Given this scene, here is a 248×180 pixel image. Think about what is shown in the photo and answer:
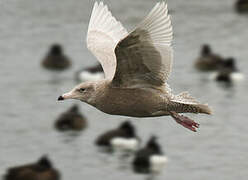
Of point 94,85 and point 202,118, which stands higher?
point 94,85

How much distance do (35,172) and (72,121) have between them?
18.4 ft

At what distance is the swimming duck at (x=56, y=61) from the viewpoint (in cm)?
4284

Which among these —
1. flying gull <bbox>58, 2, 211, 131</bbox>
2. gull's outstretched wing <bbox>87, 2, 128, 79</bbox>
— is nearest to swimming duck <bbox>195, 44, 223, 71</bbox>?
gull's outstretched wing <bbox>87, 2, 128, 79</bbox>

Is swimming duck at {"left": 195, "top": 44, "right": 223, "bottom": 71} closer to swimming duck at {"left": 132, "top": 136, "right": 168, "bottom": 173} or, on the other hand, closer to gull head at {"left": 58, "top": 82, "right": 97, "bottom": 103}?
swimming duck at {"left": 132, "top": 136, "right": 168, "bottom": 173}

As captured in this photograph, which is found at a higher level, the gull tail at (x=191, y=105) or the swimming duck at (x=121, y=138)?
the gull tail at (x=191, y=105)

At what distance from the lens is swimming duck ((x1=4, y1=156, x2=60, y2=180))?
28.8 metres

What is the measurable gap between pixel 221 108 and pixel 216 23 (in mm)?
10275

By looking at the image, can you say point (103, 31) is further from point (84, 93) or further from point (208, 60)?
point (208, 60)

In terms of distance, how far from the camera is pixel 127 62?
12031 millimetres

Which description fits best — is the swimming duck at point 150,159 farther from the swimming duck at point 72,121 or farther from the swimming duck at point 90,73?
the swimming duck at point 90,73

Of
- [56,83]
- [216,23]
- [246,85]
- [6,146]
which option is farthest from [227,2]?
[6,146]

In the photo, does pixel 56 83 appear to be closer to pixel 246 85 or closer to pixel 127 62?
pixel 246 85

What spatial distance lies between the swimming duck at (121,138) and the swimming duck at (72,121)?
5.07 feet

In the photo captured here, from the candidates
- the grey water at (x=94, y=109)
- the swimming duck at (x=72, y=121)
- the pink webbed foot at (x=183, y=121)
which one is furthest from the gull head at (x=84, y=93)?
the swimming duck at (x=72, y=121)
